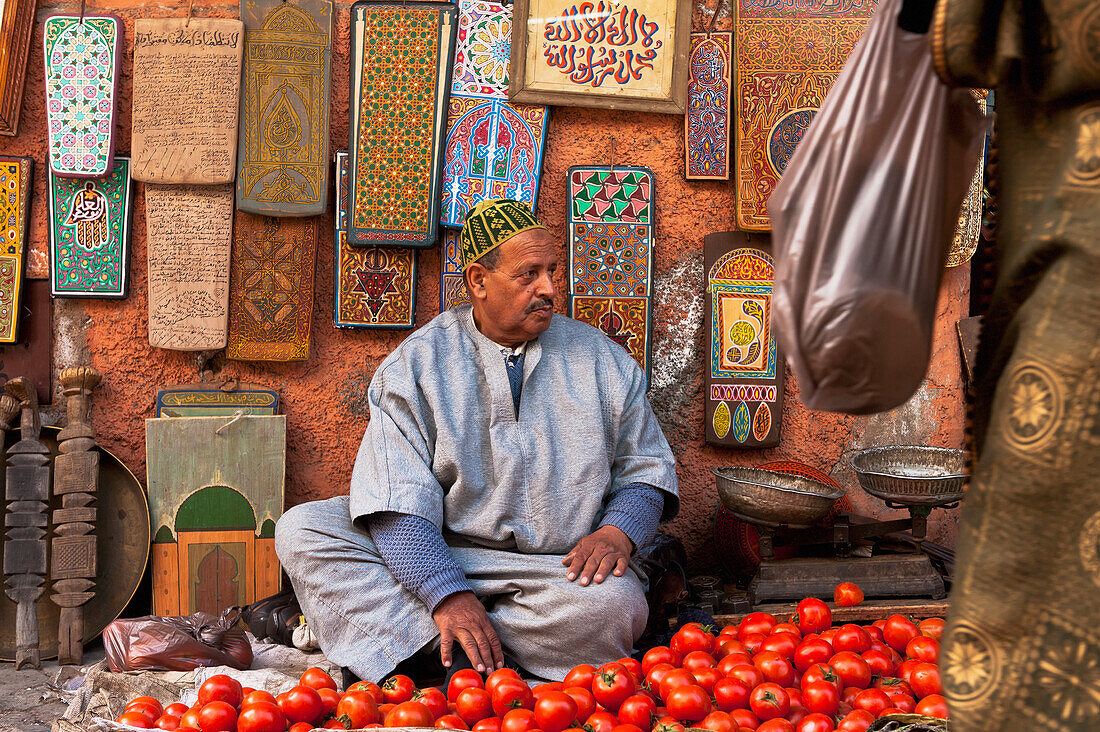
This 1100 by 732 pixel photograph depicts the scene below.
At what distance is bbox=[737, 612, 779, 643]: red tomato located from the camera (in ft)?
9.01

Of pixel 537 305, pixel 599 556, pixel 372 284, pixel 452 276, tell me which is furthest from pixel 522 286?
pixel 599 556

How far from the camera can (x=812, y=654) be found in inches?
96.5

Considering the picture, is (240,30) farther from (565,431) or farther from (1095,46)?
(1095,46)

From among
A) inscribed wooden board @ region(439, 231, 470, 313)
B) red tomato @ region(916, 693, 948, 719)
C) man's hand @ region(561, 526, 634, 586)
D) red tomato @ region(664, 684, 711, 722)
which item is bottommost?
red tomato @ region(664, 684, 711, 722)

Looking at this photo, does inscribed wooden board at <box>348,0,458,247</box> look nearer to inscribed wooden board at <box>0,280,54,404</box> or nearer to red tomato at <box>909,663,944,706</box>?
inscribed wooden board at <box>0,280,54,404</box>

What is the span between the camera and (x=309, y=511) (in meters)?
2.91

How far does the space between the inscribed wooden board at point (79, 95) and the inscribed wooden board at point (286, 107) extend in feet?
1.58

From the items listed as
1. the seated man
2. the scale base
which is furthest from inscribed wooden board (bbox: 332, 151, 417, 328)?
the scale base

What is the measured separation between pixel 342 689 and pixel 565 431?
3.48ft

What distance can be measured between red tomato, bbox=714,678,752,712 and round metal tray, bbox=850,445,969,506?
104 centimetres

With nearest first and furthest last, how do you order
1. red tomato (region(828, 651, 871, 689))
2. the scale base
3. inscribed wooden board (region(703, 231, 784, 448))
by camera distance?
red tomato (region(828, 651, 871, 689)), the scale base, inscribed wooden board (region(703, 231, 784, 448))

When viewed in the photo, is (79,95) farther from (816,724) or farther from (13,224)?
(816,724)

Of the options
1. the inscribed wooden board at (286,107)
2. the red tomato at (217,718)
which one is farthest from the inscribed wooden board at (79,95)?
the red tomato at (217,718)

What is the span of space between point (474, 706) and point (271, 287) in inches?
74.9
